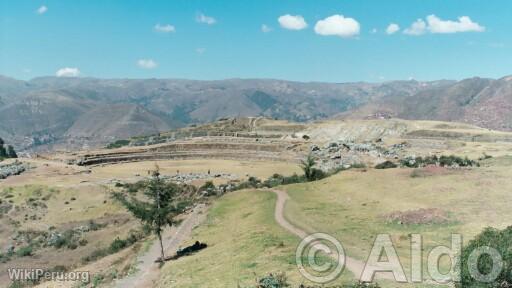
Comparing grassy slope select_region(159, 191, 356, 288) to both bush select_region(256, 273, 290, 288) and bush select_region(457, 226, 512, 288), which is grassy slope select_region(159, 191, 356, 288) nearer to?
bush select_region(256, 273, 290, 288)

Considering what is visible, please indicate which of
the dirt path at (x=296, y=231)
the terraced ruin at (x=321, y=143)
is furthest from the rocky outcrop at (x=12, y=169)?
the dirt path at (x=296, y=231)

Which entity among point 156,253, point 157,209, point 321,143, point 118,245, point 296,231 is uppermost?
point 157,209

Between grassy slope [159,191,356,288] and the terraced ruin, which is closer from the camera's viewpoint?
grassy slope [159,191,356,288]

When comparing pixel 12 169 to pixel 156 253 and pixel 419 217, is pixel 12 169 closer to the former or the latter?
pixel 156 253

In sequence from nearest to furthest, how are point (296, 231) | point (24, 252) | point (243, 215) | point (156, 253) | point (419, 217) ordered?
point (419, 217)
point (296, 231)
point (156, 253)
point (243, 215)
point (24, 252)

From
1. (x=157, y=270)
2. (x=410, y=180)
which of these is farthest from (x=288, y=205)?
(x=157, y=270)

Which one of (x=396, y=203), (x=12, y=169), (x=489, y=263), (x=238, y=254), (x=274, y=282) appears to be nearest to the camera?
(x=489, y=263)

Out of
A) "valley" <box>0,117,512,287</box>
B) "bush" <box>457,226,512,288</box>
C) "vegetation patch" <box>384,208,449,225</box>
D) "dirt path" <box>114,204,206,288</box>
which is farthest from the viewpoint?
"vegetation patch" <box>384,208,449,225</box>

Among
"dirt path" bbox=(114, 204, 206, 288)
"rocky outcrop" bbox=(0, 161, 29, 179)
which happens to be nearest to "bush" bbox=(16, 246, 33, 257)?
"dirt path" bbox=(114, 204, 206, 288)

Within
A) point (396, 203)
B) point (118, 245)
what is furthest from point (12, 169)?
point (396, 203)
